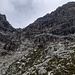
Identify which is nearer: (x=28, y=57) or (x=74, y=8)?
(x=28, y=57)

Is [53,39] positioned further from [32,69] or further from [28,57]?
[32,69]

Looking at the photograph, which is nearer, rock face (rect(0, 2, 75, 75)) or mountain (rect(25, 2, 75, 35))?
rock face (rect(0, 2, 75, 75))

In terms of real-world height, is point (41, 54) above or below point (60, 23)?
below

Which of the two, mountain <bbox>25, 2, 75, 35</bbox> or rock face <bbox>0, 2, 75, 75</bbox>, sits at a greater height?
mountain <bbox>25, 2, 75, 35</bbox>

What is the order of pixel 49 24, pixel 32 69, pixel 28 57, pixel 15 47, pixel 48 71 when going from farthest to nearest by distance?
pixel 49 24, pixel 15 47, pixel 28 57, pixel 32 69, pixel 48 71

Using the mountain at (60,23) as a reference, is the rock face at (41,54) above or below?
below

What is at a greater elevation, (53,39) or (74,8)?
(74,8)

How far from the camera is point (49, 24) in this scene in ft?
535

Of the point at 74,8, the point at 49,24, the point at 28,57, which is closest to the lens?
the point at 28,57

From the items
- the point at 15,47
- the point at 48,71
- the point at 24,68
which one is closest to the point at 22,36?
the point at 15,47

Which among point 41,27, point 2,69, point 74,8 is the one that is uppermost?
point 74,8

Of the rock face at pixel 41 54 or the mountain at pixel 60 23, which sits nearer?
the rock face at pixel 41 54

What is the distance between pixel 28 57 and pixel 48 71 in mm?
24853

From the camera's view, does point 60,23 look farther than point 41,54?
Yes
